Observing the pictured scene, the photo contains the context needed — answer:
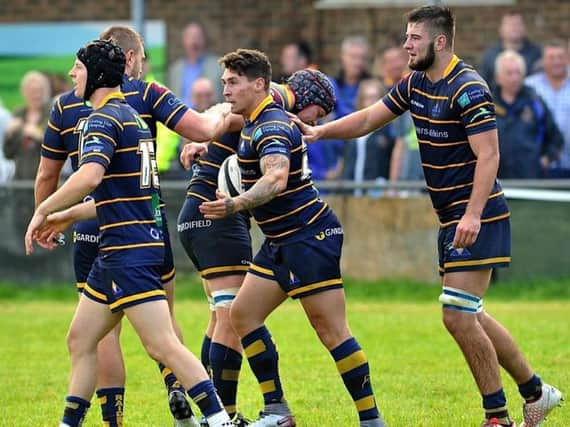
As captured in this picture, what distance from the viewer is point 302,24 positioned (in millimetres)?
19031

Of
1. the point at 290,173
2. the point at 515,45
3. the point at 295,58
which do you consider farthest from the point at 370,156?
the point at 290,173

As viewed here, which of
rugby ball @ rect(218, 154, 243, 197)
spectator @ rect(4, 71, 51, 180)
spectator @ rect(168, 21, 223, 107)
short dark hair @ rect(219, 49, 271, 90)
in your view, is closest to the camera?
short dark hair @ rect(219, 49, 271, 90)

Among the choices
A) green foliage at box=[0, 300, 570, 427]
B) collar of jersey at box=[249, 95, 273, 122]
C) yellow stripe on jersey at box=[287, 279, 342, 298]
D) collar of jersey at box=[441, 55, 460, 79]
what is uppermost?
collar of jersey at box=[441, 55, 460, 79]

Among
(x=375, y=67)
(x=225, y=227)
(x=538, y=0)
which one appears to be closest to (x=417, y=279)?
(x=375, y=67)

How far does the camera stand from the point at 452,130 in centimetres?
775

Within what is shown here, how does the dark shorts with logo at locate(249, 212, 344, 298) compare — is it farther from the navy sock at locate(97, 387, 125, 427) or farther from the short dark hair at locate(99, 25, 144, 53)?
the short dark hair at locate(99, 25, 144, 53)

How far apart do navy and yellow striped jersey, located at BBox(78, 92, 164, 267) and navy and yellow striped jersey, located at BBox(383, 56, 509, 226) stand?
5.61 feet

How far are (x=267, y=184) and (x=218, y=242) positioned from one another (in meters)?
1.35

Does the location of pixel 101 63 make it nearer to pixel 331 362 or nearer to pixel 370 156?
pixel 331 362

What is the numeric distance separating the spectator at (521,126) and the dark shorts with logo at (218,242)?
676cm

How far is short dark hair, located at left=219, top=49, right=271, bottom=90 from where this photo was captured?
754 cm

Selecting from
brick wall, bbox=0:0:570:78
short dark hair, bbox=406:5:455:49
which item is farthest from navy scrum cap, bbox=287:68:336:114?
brick wall, bbox=0:0:570:78

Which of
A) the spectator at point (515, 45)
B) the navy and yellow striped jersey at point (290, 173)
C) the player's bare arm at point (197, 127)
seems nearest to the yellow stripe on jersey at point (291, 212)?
the navy and yellow striped jersey at point (290, 173)

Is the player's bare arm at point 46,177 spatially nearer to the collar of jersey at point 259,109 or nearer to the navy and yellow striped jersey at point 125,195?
the navy and yellow striped jersey at point 125,195
